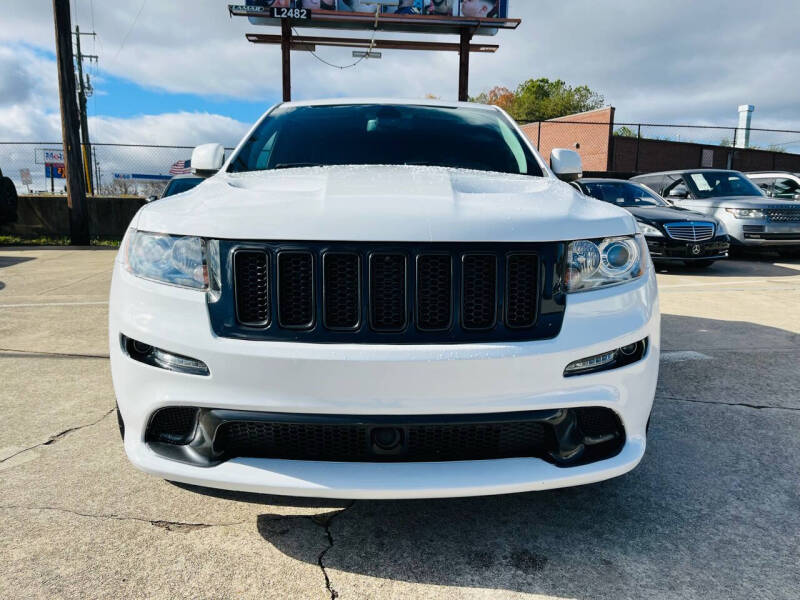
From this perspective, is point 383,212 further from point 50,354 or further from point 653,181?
point 653,181

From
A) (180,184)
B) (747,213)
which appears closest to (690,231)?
(747,213)

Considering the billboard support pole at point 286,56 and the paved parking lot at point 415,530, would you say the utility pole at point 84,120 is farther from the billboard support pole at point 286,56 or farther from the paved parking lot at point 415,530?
the paved parking lot at point 415,530

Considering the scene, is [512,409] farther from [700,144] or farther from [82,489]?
[700,144]

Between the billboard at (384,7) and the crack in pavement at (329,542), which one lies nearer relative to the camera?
the crack in pavement at (329,542)

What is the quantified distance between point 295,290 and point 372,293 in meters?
0.23

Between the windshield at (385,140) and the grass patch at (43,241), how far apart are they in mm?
10853

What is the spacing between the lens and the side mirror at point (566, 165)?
301cm

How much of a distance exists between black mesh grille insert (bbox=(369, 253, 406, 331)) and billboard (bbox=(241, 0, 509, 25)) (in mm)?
18757

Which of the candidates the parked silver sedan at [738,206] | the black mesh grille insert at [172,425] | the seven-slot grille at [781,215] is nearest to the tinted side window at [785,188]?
the parked silver sedan at [738,206]

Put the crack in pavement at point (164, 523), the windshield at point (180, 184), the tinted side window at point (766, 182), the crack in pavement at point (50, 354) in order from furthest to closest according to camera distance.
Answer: the tinted side window at point (766, 182)
the windshield at point (180, 184)
the crack in pavement at point (50, 354)
the crack in pavement at point (164, 523)

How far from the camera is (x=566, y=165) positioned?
3006 millimetres

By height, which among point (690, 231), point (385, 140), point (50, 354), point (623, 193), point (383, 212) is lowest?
point (50, 354)

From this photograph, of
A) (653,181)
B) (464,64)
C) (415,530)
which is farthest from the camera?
(464,64)

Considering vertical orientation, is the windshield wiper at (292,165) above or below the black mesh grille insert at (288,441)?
above
